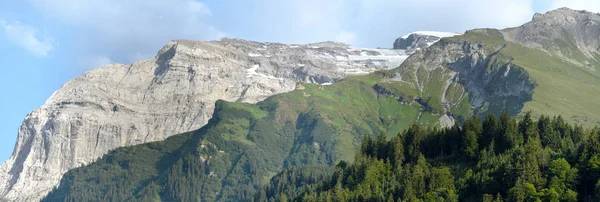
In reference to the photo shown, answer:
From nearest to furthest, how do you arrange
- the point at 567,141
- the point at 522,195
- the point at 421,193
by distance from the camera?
the point at 522,195 < the point at 421,193 < the point at 567,141

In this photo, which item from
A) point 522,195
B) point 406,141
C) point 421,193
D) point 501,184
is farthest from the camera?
point 406,141

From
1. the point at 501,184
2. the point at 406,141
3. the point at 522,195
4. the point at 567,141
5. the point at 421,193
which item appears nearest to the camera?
the point at 522,195

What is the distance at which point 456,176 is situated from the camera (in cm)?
15262

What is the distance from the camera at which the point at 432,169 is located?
15612 cm

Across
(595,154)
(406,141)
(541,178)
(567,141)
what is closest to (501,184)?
(541,178)

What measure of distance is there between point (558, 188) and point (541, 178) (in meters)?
4.03

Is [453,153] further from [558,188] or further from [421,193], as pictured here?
[558,188]

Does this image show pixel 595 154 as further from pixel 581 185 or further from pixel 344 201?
pixel 344 201

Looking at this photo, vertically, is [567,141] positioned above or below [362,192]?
above

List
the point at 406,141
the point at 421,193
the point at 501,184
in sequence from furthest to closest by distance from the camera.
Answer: the point at 406,141 < the point at 421,193 < the point at 501,184

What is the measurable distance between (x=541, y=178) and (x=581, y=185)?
6.43m

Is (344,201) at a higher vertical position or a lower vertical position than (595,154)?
lower

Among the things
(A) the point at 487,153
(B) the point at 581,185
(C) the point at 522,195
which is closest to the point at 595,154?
(B) the point at 581,185

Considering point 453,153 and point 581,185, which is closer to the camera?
point 581,185
